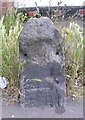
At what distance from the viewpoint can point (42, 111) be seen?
477cm

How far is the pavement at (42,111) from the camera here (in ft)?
15.4

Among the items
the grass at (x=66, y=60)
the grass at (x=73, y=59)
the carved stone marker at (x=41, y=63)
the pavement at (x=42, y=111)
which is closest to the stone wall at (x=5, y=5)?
the grass at (x=66, y=60)

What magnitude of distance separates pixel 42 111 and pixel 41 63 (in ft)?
2.13

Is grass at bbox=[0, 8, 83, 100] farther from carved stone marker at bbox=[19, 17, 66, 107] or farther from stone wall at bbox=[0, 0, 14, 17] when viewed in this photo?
stone wall at bbox=[0, 0, 14, 17]

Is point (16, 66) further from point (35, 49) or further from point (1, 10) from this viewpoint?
point (1, 10)

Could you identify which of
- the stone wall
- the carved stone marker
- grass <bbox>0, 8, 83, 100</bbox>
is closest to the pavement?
the carved stone marker

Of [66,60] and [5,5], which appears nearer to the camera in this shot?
[66,60]

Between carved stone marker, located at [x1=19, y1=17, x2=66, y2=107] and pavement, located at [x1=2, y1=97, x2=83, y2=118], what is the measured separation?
11 centimetres

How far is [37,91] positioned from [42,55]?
49 cm

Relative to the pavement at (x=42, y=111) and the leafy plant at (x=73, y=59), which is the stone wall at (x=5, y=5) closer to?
the leafy plant at (x=73, y=59)

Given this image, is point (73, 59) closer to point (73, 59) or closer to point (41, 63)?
point (73, 59)

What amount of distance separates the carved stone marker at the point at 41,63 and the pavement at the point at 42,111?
4.2 inches

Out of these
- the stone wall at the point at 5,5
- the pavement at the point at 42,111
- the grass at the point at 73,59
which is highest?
the stone wall at the point at 5,5

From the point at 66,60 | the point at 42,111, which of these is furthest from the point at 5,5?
the point at 42,111
